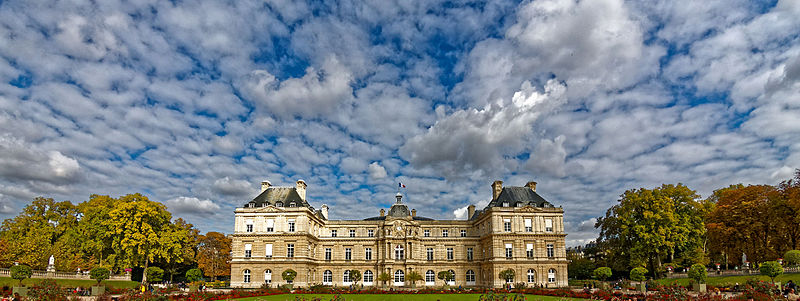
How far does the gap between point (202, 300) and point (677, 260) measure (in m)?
43.2

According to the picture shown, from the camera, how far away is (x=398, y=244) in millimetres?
51969

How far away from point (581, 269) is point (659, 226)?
2137 cm

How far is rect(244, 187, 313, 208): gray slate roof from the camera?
49647 mm

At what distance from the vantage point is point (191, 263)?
57.0 m

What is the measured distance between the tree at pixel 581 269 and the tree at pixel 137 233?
50036 mm

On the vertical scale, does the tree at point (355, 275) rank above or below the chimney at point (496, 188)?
below

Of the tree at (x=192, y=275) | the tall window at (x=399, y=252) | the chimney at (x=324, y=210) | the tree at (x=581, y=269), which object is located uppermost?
the chimney at (x=324, y=210)

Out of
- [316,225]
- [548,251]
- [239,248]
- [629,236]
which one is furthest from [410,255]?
[629,236]

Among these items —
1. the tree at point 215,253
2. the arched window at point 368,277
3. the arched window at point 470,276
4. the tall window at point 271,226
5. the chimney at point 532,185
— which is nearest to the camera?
the tall window at point 271,226

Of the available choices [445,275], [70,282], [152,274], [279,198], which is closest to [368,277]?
[445,275]

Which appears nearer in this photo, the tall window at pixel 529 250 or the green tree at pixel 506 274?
the green tree at pixel 506 274

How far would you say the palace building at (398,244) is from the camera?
47.7m

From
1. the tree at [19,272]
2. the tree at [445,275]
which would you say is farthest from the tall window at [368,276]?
the tree at [19,272]

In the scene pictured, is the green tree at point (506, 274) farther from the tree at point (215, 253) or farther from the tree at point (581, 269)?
the tree at point (215, 253)
